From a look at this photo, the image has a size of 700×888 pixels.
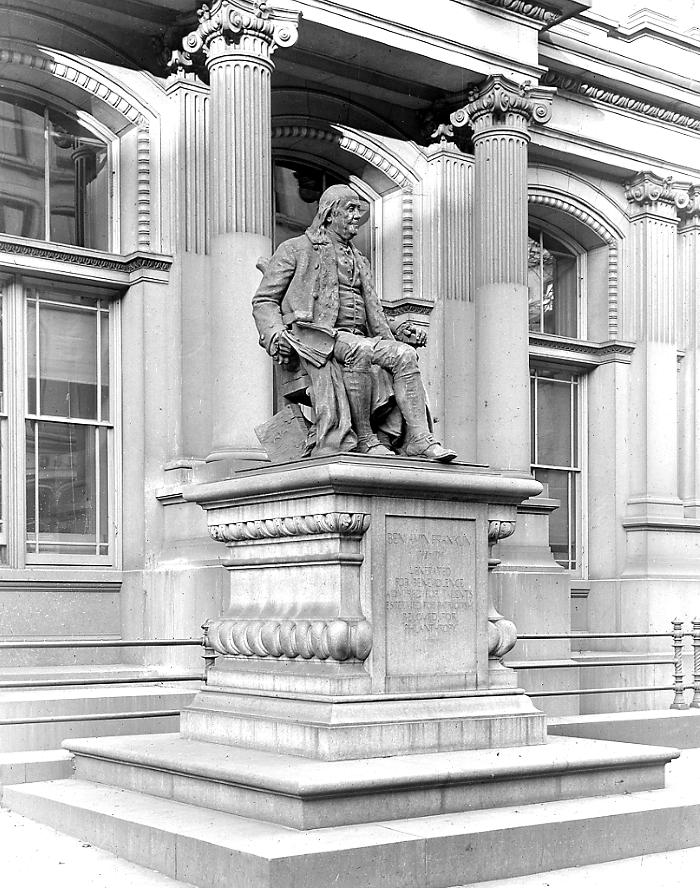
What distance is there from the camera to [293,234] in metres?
19.2

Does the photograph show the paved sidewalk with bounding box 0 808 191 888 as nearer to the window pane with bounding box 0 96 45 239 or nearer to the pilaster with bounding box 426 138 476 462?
the window pane with bounding box 0 96 45 239

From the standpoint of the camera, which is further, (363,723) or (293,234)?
(293,234)

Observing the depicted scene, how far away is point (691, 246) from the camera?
76.6 feet

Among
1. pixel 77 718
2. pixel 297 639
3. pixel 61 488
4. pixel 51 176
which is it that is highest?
pixel 51 176

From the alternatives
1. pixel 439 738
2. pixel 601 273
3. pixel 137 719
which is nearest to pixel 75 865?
pixel 439 738

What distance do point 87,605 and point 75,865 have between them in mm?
8580

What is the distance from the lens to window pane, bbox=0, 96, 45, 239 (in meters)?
16.4

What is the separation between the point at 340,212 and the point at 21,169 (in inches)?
318

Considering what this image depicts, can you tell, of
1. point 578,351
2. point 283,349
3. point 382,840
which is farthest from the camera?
Answer: point 578,351

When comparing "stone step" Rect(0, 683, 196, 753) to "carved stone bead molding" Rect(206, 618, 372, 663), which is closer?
"carved stone bead molding" Rect(206, 618, 372, 663)

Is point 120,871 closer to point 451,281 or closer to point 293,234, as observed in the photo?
point 293,234

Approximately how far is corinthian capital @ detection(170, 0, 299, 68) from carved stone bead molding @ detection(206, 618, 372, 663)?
8.69 meters

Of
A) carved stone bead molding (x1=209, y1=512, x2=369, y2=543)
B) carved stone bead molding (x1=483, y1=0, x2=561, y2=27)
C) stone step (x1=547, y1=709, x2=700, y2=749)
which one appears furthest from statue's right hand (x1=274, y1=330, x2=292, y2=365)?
carved stone bead molding (x1=483, y1=0, x2=561, y2=27)

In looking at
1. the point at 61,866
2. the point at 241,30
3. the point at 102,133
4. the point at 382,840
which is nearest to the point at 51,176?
the point at 102,133
